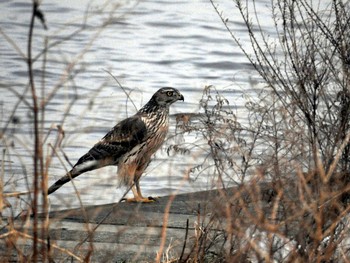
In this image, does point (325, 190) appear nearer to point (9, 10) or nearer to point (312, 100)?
point (312, 100)

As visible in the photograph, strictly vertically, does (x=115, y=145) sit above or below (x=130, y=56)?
below

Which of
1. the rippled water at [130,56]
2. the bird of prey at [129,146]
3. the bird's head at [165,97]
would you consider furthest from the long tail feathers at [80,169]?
the rippled water at [130,56]

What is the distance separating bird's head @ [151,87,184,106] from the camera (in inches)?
444

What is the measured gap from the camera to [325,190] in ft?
15.5

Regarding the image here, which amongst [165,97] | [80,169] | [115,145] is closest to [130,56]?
[165,97]

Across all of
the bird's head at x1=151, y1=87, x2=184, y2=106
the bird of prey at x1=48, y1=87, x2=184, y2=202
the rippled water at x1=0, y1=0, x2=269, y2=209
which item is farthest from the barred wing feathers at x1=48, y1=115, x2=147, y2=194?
the rippled water at x1=0, y1=0, x2=269, y2=209

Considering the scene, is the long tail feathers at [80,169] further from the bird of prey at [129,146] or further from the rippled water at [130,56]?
the rippled water at [130,56]

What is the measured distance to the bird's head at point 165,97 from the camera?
11.3 m

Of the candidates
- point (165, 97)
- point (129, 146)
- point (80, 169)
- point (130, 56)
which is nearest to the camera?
point (80, 169)

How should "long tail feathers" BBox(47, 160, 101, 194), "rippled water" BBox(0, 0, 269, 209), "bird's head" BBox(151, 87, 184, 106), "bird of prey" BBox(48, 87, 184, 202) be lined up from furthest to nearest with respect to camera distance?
"rippled water" BBox(0, 0, 269, 209) < "bird's head" BBox(151, 87, 184, 106) < "bird of prey" BBox(48, 87, 184, 202) < "long tail feathers" BBox(47, 160, 101, 194)

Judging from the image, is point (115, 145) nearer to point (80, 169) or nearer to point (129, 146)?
point (129, 146)

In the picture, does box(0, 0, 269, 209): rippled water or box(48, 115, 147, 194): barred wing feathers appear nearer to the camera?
box(48, 115, 147, 194): barred wing feathers

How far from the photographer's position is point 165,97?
1131 centimetres

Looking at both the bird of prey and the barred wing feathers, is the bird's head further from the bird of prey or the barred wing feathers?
the barred wing feathers
